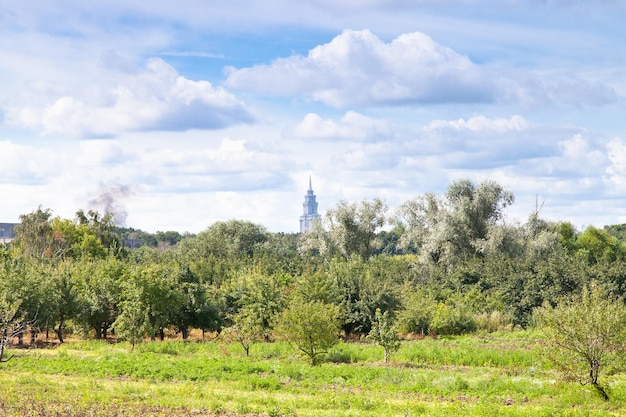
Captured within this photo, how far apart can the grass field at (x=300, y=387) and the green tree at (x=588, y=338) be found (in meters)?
0.94

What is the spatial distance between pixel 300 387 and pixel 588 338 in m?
10.6

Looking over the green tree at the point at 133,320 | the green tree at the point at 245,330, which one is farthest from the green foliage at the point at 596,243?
the green tree at the point at 133,320

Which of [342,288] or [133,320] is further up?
[342,288]

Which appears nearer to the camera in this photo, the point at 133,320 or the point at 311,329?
the point at 311,329

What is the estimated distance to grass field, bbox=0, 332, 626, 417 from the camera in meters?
20.9

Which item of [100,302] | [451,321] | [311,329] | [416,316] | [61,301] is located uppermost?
[61,301]

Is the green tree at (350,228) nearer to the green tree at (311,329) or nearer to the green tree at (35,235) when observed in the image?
the green tree at (35,235)

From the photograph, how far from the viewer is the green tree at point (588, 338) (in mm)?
22609

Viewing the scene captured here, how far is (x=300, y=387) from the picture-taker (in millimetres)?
25656

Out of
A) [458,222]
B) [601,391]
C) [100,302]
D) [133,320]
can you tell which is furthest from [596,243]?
[601,391]

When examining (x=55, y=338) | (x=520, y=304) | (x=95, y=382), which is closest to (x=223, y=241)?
(x=55, y=338)

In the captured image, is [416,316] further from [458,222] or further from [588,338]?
[458,222]

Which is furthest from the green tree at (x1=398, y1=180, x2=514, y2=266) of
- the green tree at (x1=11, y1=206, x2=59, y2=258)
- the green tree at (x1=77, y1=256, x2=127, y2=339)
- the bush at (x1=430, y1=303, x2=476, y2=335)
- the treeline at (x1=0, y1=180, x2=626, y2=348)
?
the green tree at (x1=11, y1=206, x2=59, y2=258)

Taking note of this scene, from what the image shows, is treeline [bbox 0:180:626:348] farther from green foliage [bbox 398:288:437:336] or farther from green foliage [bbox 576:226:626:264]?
green foliage [bbox 576:226:626:264]
